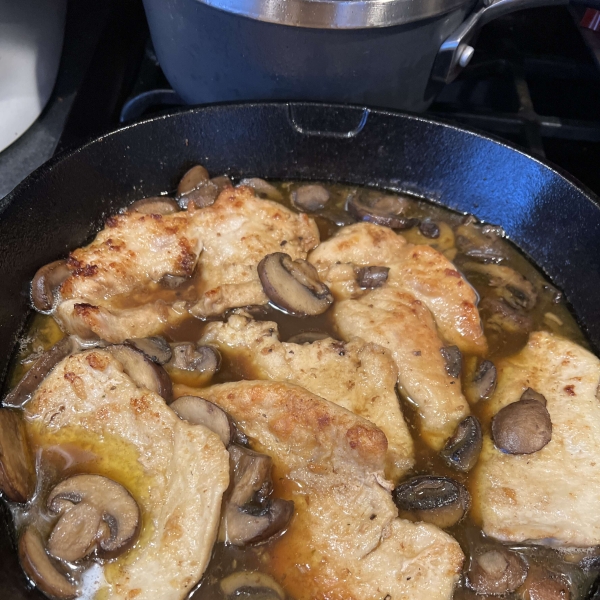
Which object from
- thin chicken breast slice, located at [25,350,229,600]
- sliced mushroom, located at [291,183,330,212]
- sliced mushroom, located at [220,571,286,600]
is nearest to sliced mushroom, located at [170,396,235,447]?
thin chicken breast slice, located at [25,350,229,600]

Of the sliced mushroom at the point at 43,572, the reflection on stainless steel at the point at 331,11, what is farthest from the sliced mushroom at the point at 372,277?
the sliced mushroom at the point at 43,572

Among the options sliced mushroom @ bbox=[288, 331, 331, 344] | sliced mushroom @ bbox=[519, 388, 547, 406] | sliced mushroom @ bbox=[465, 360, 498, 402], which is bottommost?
sliced mushroom @ bbox=[288, 331, 331, 344]

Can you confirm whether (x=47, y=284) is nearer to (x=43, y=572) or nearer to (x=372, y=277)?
(x=43, y=572)

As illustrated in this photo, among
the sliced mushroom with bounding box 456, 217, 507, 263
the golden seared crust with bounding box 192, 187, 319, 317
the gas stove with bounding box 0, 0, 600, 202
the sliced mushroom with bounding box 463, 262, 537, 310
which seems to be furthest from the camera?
the gas stove with bounding box 0, 0, 600, 202

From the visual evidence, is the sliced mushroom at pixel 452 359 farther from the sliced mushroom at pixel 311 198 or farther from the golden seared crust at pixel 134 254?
the golden seared crust at pixel 134 254

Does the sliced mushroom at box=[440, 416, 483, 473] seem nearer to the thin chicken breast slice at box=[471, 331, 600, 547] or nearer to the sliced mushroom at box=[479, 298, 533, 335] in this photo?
the thin chicken breast slice at box=[471, 331, 600, 547]

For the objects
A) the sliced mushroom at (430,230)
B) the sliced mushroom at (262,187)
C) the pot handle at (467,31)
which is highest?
the pot handle at (467,31)
